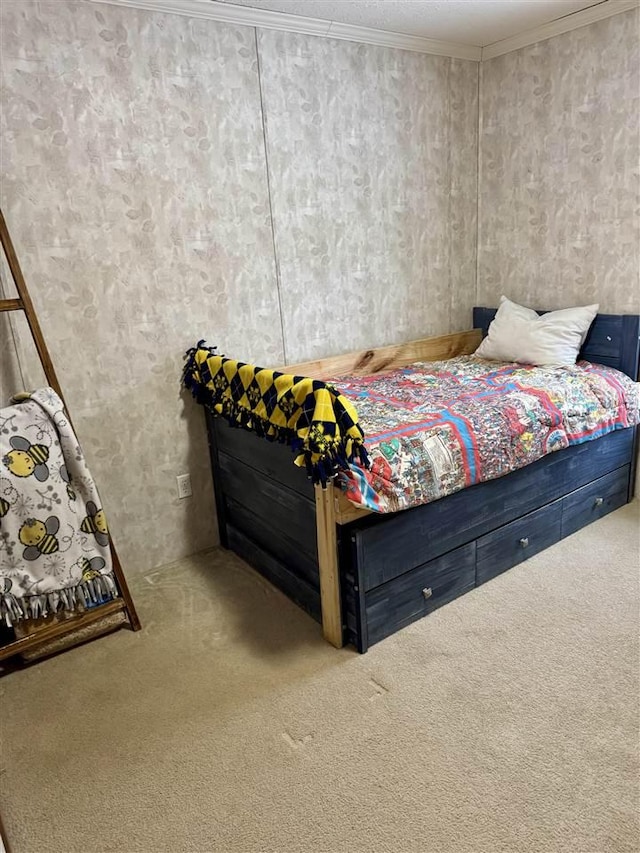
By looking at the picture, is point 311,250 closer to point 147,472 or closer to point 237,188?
point 237,188

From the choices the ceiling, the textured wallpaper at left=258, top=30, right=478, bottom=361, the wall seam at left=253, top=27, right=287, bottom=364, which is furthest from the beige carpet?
the ceiling

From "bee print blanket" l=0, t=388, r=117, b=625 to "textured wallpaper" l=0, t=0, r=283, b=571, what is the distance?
0.39 m

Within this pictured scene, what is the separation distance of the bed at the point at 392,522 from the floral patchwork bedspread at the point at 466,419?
88mm

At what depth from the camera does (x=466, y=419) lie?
2174mm

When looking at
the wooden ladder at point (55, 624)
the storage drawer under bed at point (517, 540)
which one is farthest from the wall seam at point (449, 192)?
the wooden ladder at point (55, 624)

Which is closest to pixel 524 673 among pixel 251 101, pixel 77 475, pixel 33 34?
pixel 77 475

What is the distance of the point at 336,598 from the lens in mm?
1947

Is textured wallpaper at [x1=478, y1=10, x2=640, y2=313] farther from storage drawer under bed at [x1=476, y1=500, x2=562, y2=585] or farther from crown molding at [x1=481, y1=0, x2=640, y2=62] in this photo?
storage drawer under bed at [x1=476, y1=500, x2=562, y2=585]

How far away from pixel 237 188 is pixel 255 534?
4.85 ft

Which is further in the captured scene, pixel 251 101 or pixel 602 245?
pixel 602 245

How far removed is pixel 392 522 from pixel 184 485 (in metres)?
1.09

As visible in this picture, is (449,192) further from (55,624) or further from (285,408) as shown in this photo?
(55,624)

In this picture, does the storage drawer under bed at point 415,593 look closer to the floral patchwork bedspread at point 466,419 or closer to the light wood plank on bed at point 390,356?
the floral patchwork bedspread at point 466,419

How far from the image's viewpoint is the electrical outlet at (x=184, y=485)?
261cm
